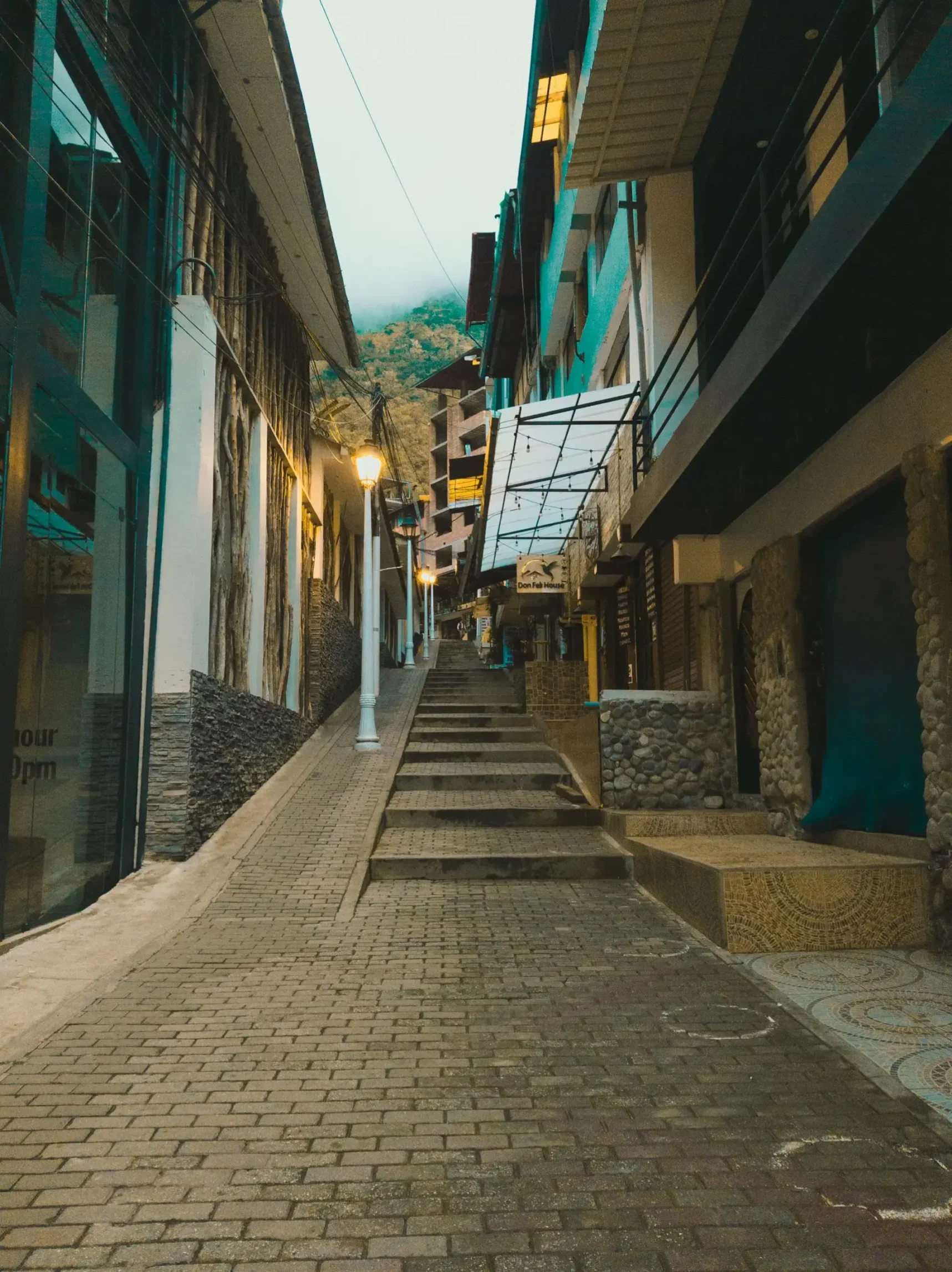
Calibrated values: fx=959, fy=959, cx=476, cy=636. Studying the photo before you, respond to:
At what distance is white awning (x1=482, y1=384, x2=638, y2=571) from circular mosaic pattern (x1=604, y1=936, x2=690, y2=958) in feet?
23.9

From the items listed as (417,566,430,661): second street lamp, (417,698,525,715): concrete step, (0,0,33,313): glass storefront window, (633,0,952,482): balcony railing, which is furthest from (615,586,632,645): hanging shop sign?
(417,566,430,661): second street lamp

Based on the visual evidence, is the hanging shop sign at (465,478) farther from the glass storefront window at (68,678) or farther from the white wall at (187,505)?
the glass storefront window at (68,678)

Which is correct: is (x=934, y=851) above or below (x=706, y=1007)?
above

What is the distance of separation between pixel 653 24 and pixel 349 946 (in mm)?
8816

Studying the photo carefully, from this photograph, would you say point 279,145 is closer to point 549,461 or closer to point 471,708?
point 549,461

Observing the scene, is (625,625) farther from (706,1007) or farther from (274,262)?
(706,1007)

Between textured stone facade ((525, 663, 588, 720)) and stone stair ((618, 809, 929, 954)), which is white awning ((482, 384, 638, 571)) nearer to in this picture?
textured stone facade ((525, 663, 588, 720))

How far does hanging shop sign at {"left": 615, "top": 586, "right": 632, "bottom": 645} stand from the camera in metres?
15.6

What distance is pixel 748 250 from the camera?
11227 mm

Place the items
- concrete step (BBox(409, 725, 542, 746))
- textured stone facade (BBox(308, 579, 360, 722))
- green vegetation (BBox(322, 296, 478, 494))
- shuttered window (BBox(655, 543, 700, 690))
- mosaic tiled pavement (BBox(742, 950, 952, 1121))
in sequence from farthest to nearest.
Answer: green vegetation (BBox(322, 296, 478, 494)) → textured stone facade (BBox(308, 579, 360, 722)) → concrete step (BBox(409, 725, 542, 746)) → shuttered window (BBox(655, 543, 700, 690)) → mosaic tiled pavement (BBox(742, 950, 952, 1121))

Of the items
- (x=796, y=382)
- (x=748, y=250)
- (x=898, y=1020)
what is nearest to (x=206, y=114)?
(x=748, y=250)

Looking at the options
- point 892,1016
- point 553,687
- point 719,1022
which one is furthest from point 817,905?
point 553,687

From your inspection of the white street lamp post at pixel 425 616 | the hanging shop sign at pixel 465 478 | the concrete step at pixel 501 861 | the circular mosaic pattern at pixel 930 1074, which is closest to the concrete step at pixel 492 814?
the concrete step at pixel 501 861

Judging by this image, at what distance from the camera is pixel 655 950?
612cm
